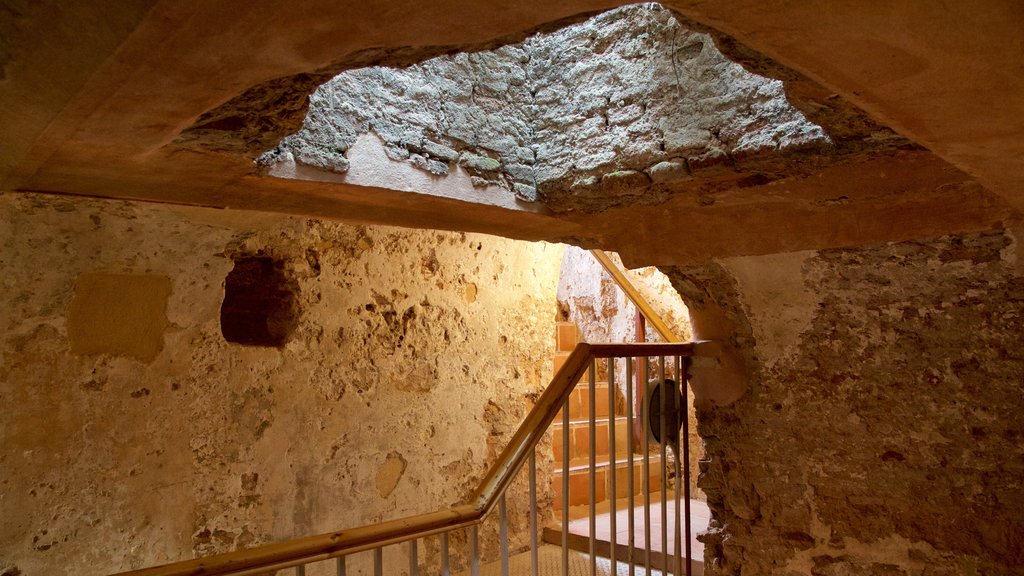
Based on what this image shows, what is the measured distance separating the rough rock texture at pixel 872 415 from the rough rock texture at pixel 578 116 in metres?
0.56

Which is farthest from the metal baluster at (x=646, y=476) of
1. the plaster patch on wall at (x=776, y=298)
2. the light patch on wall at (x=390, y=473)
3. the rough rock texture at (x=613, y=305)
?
the rough rock texture at (x=613, y=305)

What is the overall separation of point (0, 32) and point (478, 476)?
3.23 metres

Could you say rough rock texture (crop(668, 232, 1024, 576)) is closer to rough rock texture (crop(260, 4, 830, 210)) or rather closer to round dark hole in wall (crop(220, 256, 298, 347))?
rough rock texture (crop(260, 4, 830, 210))

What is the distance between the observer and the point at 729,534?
249cm

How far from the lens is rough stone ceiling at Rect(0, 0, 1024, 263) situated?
787 mm

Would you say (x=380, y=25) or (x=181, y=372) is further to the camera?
(x=181, y=372)

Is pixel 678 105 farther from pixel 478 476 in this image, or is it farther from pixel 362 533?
pixel 478 476

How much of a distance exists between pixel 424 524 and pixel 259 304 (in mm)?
1627

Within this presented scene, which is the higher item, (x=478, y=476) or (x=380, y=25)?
(x=380, y=25)

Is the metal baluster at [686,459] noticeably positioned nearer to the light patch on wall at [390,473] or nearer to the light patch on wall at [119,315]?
the light patch on wall at [390,473]

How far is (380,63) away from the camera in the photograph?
3.70 feet

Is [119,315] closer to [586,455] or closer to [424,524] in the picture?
[424,524]

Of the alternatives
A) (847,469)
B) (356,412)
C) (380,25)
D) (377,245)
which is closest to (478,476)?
(356,412)

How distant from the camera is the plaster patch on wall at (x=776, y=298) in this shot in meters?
2.19
